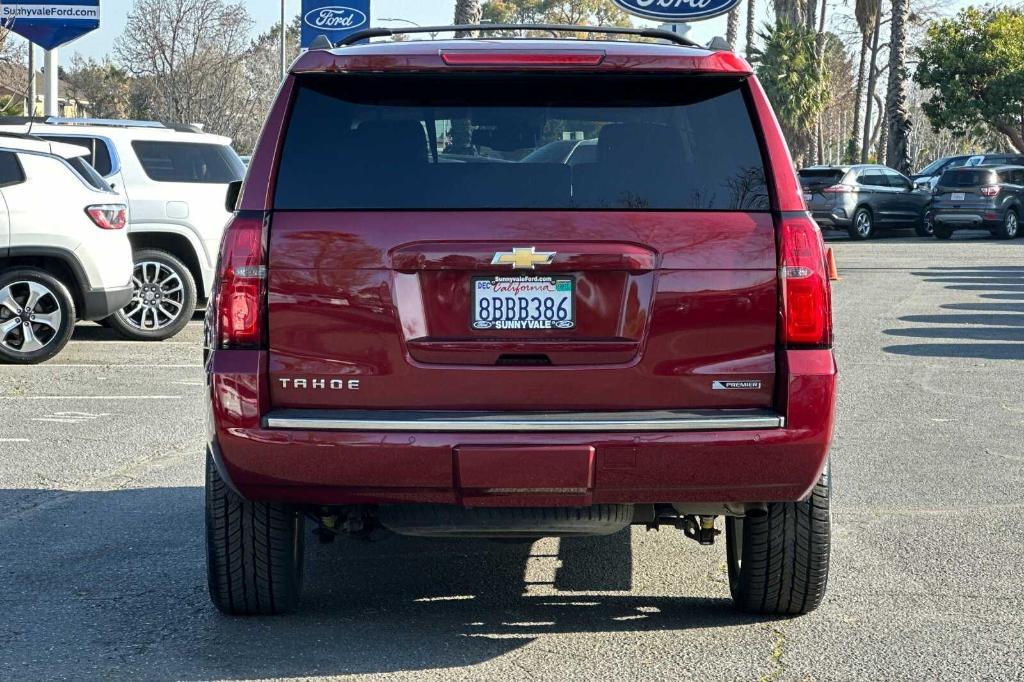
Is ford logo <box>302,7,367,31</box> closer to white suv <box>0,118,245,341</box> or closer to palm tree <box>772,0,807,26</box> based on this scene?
white suv <box>0,118,245,341</box>

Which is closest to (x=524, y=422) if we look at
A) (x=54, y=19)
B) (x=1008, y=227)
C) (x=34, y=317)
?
(x=34, y=317)

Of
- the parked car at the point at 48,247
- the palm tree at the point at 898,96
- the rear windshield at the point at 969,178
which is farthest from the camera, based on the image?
the palm tree at the point at 898,96

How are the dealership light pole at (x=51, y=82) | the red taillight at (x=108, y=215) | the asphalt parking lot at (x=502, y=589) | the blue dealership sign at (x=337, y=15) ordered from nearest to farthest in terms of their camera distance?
the asphalt parking lot at (x=502, y=589) → the red taillight at (x=108, y=215) → the dealership light pole at (x=51, y=82) → the blue dealership sign at (x=337, y=15)

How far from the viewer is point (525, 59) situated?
450 cm

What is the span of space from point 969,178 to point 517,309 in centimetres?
2963

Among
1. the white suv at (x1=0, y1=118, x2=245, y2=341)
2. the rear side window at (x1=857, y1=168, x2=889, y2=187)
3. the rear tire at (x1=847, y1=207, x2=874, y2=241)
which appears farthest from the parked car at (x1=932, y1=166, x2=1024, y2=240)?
the white suv at (x1=0, y1=118, x2=245, y2=341)

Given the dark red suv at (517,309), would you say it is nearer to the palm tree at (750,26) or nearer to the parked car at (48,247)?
the parked car at (48,247)

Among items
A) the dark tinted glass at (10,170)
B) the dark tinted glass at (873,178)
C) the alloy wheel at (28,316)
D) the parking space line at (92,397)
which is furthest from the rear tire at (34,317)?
the dark tinted glass at (873,178)

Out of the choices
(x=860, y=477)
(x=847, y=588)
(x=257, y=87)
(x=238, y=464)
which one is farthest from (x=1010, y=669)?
(x=257, y=87)

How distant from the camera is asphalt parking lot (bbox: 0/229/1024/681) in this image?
4680 mm

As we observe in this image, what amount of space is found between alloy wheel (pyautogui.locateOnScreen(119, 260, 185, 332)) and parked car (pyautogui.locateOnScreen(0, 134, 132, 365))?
5.10ft

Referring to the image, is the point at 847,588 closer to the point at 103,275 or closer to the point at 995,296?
the point at 103,275

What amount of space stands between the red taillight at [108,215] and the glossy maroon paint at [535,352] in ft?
26.6

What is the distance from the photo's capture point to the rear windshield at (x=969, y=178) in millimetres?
32156
